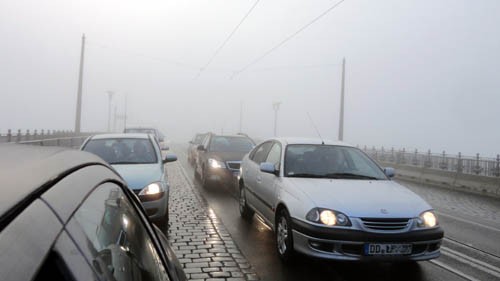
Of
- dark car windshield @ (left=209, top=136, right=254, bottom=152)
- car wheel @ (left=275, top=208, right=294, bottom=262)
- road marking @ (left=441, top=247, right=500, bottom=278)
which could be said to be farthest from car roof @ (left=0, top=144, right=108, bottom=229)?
dark car windshield @ (left=209, top=136, right=254, bottom=152)

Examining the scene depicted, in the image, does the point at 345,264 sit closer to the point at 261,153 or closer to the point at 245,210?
the point at 261,153

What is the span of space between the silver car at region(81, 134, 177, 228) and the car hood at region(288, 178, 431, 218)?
7.44 feet

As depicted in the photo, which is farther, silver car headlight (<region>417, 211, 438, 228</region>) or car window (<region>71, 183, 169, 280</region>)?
silver car headlight (<region>417, 211, 438, 228</region>)

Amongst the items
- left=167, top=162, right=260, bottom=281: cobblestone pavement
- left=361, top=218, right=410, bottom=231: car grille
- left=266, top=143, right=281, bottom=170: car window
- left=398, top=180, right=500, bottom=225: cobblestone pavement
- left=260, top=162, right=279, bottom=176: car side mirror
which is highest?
left=266, top=143, right=281, bottom=170: car window

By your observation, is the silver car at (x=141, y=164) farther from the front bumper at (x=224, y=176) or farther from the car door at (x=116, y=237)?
the car door at (x=116, y=237)

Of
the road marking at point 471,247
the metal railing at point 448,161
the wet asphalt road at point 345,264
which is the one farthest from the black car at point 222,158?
the metal railing at point 448,161

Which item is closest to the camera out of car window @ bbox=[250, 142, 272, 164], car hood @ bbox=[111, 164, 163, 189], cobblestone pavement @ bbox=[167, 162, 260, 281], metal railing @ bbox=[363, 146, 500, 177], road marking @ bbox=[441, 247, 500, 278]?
cobblestone pavement @ bbox=[167, 162, 260, 281]

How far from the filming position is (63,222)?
40.5 inches

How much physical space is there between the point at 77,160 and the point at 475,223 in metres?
8.92

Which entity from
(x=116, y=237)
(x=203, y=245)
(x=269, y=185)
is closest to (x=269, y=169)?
(x=269, y=185)

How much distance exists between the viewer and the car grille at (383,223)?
14.5 feet

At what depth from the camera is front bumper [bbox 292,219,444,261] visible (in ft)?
14.3

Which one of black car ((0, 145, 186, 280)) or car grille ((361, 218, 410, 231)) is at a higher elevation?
black car ((0, 145, 186, 280))

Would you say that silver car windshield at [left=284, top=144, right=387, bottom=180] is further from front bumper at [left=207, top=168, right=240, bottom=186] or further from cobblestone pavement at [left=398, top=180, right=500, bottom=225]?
front bumper at [left=207, top=168, right=240, bottom=186]
